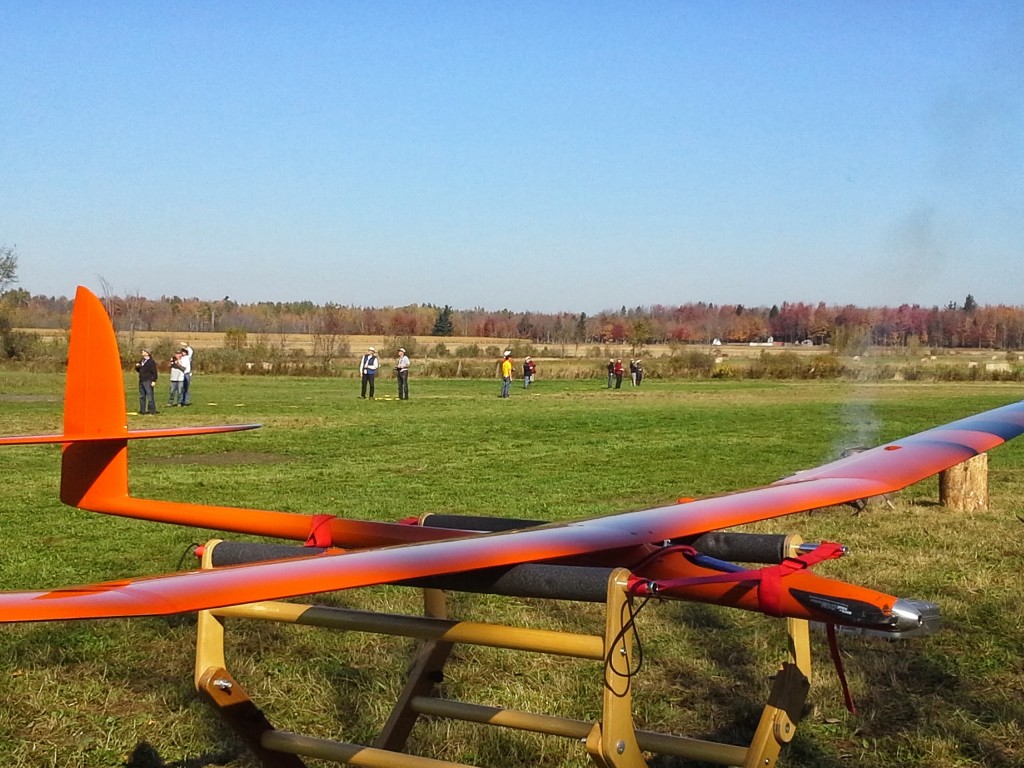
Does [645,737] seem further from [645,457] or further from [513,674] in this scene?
[645,457]

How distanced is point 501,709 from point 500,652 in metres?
2.47

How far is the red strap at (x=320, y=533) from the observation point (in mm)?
4125

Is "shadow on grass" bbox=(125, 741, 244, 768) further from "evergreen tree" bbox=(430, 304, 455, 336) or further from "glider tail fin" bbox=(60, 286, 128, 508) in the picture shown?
"evergreen tree" bbox=(430, 304, 455, 336)

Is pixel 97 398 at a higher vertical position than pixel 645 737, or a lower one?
higher

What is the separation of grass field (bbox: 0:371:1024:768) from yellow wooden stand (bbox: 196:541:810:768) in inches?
37.3

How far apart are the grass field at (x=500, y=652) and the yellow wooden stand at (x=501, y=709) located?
947 millimetres

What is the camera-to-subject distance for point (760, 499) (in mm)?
4328

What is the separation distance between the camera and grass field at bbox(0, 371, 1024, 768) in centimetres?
509

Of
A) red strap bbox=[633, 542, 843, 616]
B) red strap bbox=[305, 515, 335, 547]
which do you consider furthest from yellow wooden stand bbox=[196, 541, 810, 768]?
red strap bbox=[305, 515, 335, 547]

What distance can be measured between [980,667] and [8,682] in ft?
18.1

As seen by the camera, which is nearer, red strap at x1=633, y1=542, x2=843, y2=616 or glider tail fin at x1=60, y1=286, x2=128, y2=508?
red strap at x1=633, y1=542, x2=843, y2=616

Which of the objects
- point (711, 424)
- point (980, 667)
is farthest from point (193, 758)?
point (711, 424)

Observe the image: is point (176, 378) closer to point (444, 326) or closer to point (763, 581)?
point (763, 581)

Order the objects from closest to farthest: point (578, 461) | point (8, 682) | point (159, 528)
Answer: point (8, 682), point (159, 528), point (578, 461)
